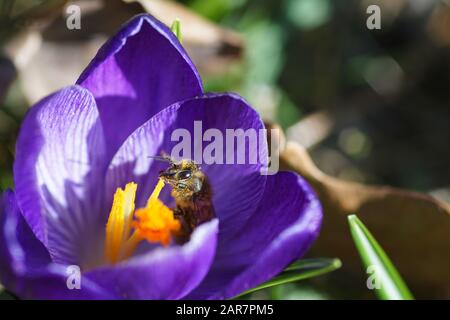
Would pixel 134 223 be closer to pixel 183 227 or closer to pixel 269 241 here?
pixel 183 227

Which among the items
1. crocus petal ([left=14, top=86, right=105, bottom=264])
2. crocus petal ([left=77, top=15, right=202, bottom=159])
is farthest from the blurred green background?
crocus petal ([left=14, top=86, right=105, bottom=264])

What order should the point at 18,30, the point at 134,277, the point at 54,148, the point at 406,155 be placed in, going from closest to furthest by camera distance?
1. the point at 134,277
2. the point at 54,148
3. the point at 18,30
4. the point at 406,155

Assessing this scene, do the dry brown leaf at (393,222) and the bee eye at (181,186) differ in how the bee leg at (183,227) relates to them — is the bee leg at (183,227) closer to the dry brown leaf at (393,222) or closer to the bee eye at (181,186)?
the bee eye at (181,186)

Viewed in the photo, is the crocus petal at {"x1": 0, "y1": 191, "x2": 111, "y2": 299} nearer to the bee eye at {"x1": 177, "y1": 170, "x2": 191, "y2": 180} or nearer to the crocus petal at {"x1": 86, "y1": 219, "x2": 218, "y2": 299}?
the crocus petal at {"x1": 86, "y1": 219, "x2": 218, "y2": 299}

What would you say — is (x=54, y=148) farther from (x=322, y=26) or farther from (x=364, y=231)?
(x=322, y=26)
